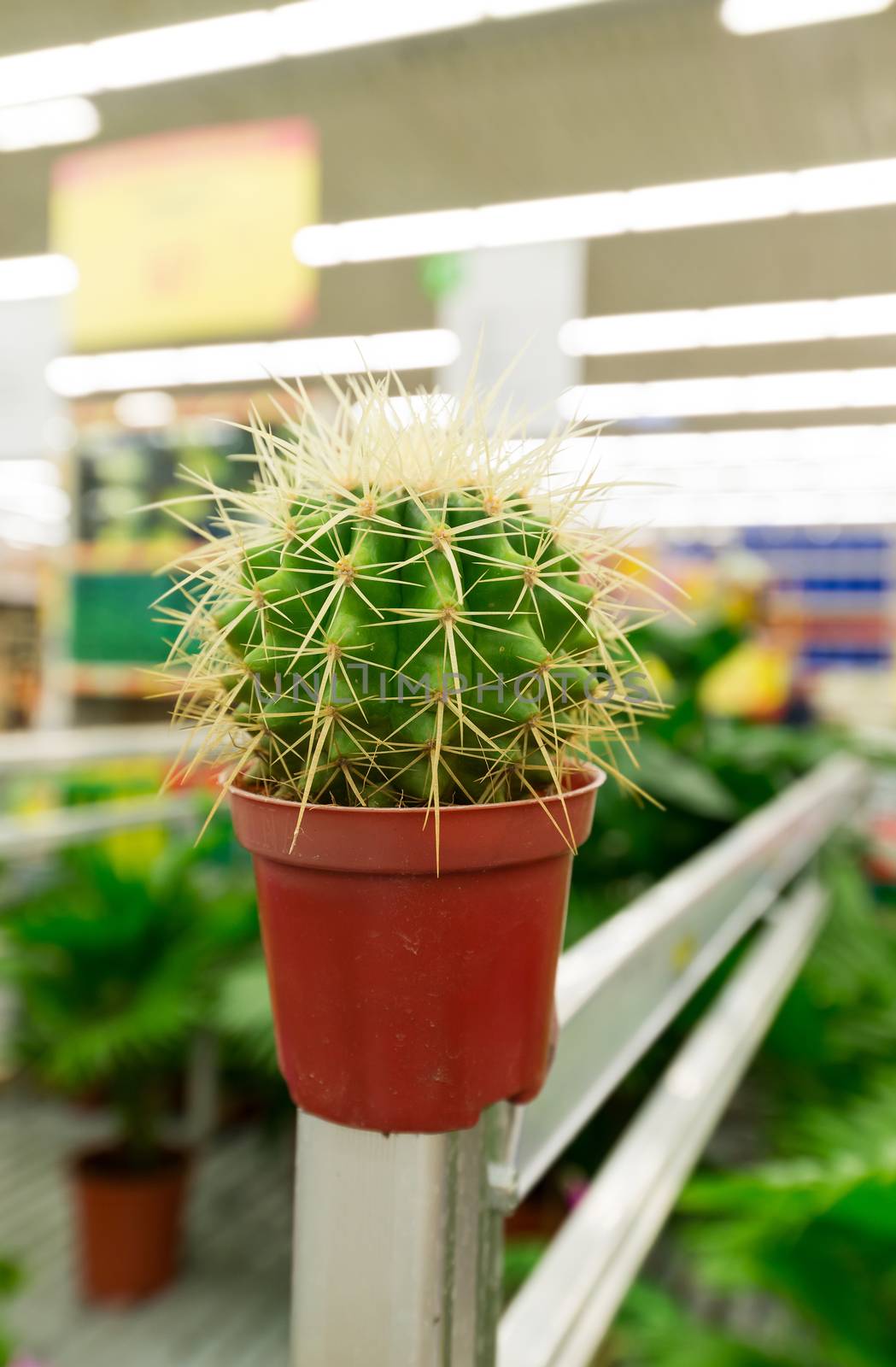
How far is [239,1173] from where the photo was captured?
2361 millimetres

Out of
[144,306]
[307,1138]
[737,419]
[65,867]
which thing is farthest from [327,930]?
[737,419]

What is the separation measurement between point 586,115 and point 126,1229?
188 inches

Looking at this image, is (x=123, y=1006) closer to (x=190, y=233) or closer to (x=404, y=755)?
(x=404, y=755)

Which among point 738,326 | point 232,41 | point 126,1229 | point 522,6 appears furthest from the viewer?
point 738,326

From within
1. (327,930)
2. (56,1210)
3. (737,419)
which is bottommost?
(56,1210)

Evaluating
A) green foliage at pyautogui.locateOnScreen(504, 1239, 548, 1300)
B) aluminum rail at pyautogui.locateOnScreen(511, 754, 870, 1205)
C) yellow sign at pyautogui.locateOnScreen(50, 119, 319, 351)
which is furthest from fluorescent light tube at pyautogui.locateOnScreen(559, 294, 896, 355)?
green foliage at pyautogui.locateOnScreen(504, 1239, 548, 1300)

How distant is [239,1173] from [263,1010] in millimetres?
1008

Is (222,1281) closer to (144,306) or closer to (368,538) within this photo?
(368,538)

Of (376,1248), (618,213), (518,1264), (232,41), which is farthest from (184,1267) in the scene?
(618,213)

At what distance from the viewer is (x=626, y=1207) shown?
708 millimetres

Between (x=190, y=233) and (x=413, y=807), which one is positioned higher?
(x=190, y=233)

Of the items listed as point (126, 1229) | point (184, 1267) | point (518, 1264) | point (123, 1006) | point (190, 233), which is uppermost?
point (190, 233)

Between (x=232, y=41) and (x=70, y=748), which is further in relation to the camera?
(x=232, y=41)

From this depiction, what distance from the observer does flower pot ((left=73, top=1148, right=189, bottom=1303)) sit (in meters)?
1.89
